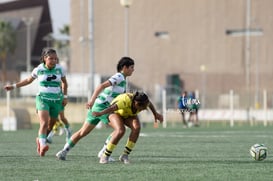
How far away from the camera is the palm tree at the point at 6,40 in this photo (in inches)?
4412

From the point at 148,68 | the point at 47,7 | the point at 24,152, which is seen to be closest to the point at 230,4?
the point at 148,68

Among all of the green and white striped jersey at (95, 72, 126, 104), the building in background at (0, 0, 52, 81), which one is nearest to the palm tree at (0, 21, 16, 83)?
the building in background at (0, 0, 52, 81)

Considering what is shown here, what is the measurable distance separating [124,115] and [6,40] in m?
99.1

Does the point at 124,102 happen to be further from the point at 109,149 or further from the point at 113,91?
the point at 109,149

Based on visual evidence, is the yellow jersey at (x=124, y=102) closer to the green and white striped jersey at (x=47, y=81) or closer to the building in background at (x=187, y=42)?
the green and white striped jersey at (x=47, y=81)

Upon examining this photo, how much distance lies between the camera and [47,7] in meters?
118

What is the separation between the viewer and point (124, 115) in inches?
603

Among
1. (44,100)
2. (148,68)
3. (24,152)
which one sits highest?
(44,100)

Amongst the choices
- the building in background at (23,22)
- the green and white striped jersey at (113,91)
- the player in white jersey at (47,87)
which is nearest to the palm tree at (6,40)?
the building in background at (23,22)

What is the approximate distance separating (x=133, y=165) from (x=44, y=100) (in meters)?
2.73

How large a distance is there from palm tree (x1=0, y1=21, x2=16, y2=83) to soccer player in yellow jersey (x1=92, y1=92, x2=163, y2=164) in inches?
3782

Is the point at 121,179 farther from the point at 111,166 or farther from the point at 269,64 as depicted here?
the point at 269,64

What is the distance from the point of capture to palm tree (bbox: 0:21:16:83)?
112 metres

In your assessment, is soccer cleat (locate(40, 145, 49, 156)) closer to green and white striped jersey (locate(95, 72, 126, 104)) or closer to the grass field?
the grass field
